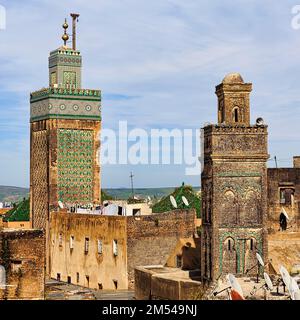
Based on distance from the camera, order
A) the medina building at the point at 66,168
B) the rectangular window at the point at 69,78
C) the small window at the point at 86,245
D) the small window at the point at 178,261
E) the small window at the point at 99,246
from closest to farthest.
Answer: the small window at the point at 178,261, the small window at the point at 99,246, the small window at the point at 86,245, the medina building at the point at 66,168, the rectangular window at the point at 69,78

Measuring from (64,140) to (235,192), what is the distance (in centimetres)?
1708

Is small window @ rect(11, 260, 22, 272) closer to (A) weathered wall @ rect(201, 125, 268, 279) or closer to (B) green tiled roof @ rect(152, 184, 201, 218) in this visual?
(A) weathered wall @ rect(201, 125, 268, 279)

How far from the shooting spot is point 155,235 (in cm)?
3209

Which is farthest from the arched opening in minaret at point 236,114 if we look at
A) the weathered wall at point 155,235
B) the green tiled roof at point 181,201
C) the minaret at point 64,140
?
the green tiled roof at point 181,201

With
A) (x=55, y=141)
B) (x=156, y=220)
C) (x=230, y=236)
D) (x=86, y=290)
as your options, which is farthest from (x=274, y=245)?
(x=55, y=141)

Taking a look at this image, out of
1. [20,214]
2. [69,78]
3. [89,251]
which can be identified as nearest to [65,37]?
[69,78]

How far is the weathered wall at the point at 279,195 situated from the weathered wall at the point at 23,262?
58.4 ft

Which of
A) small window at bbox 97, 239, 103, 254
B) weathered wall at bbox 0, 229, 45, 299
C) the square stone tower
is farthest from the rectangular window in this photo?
weathered wall at bbox 0, 229, 45, 299

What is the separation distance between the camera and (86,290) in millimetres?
32594

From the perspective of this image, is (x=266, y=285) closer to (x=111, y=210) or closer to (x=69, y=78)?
(x=111, y=210)

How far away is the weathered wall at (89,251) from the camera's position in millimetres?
31625

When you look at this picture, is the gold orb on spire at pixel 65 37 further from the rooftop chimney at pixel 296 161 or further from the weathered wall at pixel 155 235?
the rooftop chimney at pixel 296 161
